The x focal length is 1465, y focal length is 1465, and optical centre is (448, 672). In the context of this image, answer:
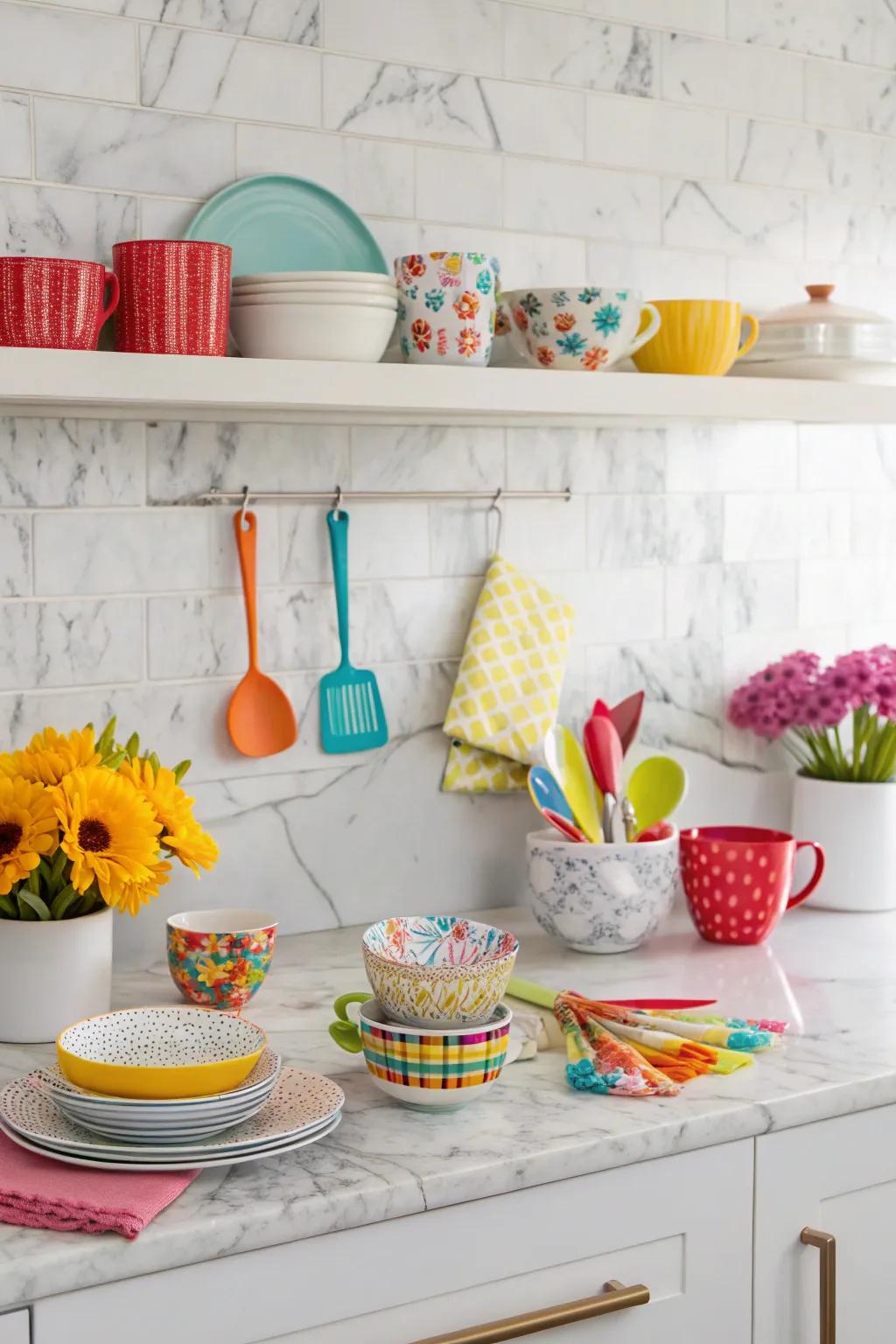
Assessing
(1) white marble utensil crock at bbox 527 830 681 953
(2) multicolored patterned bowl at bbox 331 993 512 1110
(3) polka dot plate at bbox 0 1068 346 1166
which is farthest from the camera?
(1) white marble utensil crock at bbox 527 830 681 953

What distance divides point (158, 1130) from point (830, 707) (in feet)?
3.83

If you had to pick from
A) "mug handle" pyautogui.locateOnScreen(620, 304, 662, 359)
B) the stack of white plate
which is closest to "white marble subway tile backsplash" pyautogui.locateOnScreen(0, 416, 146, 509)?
"mug handle" pyautogui.locateOnScreen(620, 304, 662, 359)

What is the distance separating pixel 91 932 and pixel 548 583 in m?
0.78

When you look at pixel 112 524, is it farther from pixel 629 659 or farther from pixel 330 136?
pixel 629 659

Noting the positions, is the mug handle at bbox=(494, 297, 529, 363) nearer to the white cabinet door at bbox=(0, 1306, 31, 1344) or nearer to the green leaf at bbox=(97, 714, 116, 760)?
the green leaf at bbox=(97, 714, 116, 760)

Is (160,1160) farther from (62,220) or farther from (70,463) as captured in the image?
(62,220)

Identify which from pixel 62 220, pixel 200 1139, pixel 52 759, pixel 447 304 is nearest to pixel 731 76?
pixel 447 304

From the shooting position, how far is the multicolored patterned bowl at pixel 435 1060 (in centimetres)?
119

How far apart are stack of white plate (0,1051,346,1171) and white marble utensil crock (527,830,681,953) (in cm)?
54

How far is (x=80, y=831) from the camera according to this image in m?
1.36

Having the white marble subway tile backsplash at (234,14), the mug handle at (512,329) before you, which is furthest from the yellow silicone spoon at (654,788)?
the white marble subway tile backsplash at (234,14)

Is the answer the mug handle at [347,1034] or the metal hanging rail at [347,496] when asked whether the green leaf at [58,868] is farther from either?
the metal hanging rail at [347,496]

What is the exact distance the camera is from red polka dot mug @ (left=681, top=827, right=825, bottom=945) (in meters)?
1.71

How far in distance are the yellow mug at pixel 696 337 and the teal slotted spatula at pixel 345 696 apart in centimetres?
42
